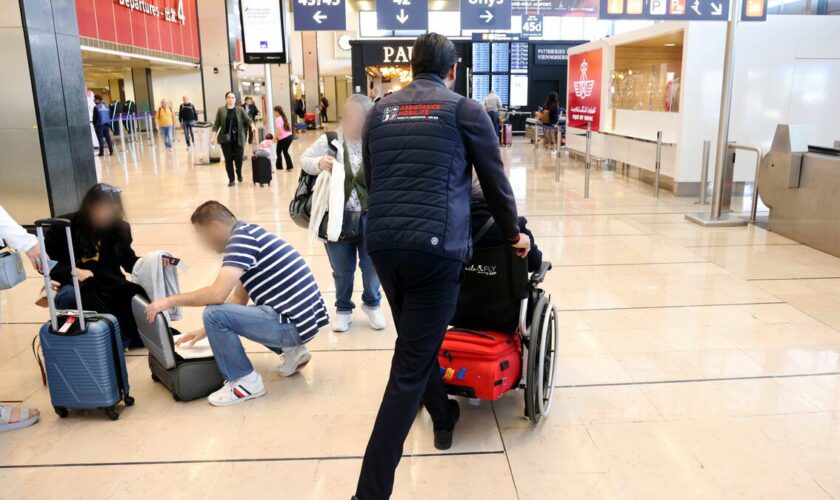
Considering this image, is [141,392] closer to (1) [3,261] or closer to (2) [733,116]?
(1) [3,261]

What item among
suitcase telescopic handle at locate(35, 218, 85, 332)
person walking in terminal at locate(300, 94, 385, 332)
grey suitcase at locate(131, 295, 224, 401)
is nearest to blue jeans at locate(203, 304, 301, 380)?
grey suitcase at locate(131, 295, 224, 401)

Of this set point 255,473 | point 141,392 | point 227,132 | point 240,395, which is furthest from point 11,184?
point 255,473

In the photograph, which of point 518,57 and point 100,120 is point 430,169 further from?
point 518,57

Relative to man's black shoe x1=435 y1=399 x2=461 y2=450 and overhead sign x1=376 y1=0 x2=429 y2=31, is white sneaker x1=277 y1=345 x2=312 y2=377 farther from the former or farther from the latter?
overhead sign x1=376 y1=0 x2=429 y2=31

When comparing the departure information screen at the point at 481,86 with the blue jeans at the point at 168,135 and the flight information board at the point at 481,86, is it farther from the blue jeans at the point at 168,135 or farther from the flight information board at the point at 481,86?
the blue jeans at the point at 168,135

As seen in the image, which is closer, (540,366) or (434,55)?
(434,55)

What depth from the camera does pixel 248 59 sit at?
515 inches

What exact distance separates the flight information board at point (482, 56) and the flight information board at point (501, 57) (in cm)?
25

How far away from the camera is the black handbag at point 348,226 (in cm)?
421

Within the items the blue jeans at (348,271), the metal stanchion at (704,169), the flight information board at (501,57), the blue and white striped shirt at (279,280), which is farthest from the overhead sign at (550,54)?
the blue and white striped shirt at (279,280)

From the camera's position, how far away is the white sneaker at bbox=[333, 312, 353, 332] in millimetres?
4551

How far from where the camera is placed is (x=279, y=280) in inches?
136

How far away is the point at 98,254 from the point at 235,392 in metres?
1.30

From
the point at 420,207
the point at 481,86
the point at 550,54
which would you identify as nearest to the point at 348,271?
the point at 420,207
